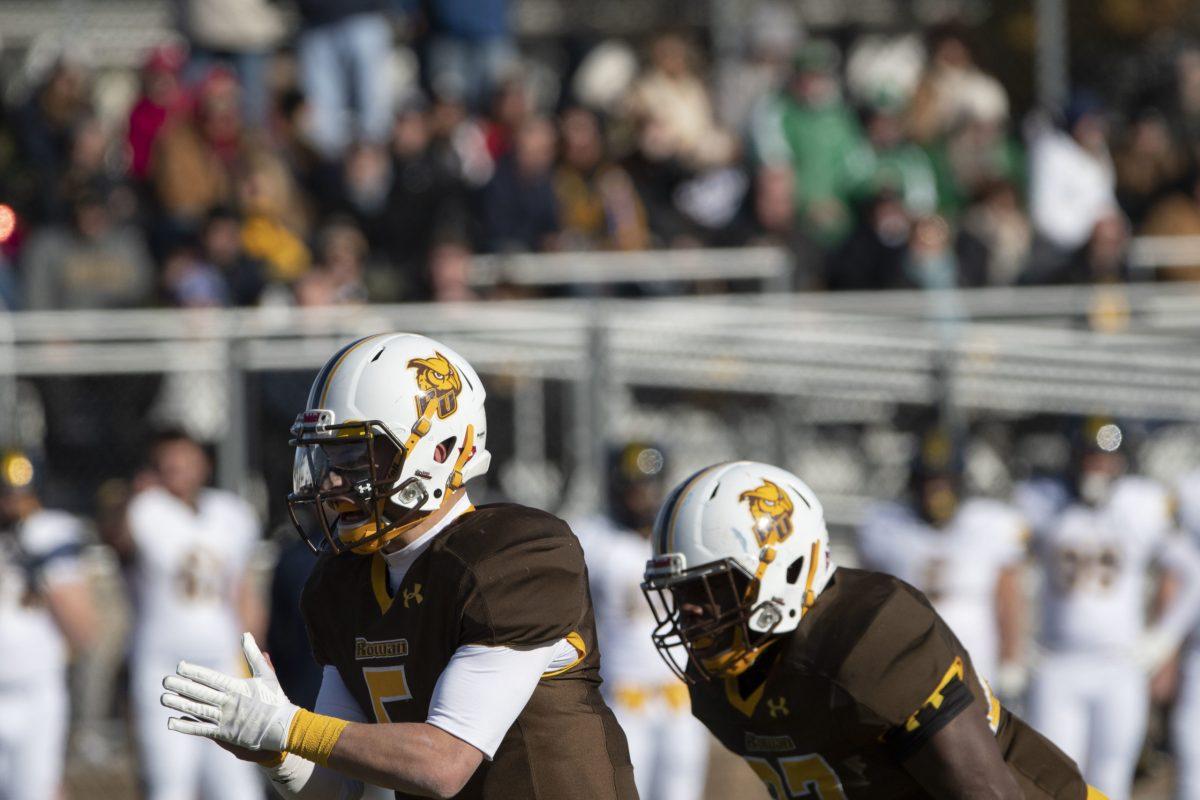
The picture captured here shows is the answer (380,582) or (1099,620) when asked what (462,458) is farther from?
(1099,620)

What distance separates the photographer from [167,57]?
475 inches

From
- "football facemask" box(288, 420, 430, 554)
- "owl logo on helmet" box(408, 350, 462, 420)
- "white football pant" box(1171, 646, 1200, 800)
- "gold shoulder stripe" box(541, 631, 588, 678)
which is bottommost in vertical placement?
"white football pant" box(1171, 646, 1200, 800)

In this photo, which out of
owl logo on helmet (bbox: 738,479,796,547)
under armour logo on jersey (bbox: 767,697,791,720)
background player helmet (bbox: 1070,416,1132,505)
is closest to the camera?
under armour logo on jersey (bbox: 767,697,791,720)

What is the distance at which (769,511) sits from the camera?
13.8 ft

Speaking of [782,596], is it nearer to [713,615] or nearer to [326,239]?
[713,615]

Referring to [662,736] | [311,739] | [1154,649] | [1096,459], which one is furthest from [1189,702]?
[311,739]

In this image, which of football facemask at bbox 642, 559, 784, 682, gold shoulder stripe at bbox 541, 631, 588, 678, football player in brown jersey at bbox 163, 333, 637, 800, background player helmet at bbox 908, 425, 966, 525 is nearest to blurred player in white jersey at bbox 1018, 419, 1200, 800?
background player helmet at bbox 908, 425, 966, 525

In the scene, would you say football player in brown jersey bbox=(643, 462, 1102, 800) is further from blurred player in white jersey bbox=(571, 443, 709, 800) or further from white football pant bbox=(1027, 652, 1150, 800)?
white football pant bbox=(1027, 652, 1150, 800)

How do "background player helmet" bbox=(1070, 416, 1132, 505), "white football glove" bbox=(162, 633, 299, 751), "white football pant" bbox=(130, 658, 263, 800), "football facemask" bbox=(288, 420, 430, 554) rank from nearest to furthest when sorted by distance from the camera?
"white football glove" bbox=(162, 633, 299, 751)
"football facemask" bbox=(288, 420, 430, 554)
"white football pant" bbox=(130, 658, 263, 800)
"background player helmet" bbox=(1070, 416, 1132, 505)

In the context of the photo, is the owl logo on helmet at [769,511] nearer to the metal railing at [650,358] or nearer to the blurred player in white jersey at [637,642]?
the blurred player in white jersey at [637,642]

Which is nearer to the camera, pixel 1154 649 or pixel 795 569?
pixel 795 569

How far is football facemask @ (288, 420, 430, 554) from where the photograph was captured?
3.57 metres

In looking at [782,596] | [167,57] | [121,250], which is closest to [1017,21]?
[167,57]

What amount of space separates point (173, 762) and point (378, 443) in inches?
A: 191
